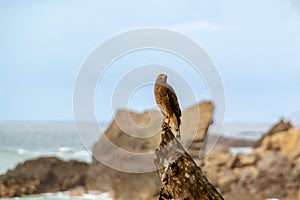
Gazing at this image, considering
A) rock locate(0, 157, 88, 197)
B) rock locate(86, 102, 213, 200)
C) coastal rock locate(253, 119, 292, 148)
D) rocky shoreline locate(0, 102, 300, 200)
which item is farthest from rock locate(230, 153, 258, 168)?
rock locate(0, 157, 88, 197)

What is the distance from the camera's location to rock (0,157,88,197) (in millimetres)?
4281

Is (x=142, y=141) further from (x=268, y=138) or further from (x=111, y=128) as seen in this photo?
(x=268, y=138)

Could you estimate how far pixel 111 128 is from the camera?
4.00 metres

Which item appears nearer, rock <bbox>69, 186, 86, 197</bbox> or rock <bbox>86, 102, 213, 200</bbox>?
rock <bbox>86, 102, 213, 200</bbox>

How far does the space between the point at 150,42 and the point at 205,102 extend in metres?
1.67

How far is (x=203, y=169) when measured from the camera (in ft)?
13.3

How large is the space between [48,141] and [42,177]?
33 cm

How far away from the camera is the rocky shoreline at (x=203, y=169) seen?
160 inches

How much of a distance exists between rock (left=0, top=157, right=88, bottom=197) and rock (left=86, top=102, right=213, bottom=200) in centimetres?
14

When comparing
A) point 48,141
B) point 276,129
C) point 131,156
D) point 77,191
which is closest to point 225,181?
point 276,129

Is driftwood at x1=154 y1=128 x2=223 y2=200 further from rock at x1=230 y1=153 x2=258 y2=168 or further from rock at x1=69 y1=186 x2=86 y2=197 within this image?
rock at x1=69 y1=186 x2=86 y2=197

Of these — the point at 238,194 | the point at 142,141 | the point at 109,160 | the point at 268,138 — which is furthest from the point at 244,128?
the point at 109,160

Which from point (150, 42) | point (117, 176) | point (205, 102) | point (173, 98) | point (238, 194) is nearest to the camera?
point (173, 98)

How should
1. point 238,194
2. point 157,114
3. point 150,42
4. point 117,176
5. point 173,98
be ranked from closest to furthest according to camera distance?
point 173,98 < point 150,42 < point 157,114 < point 238,194 < point 117,176
